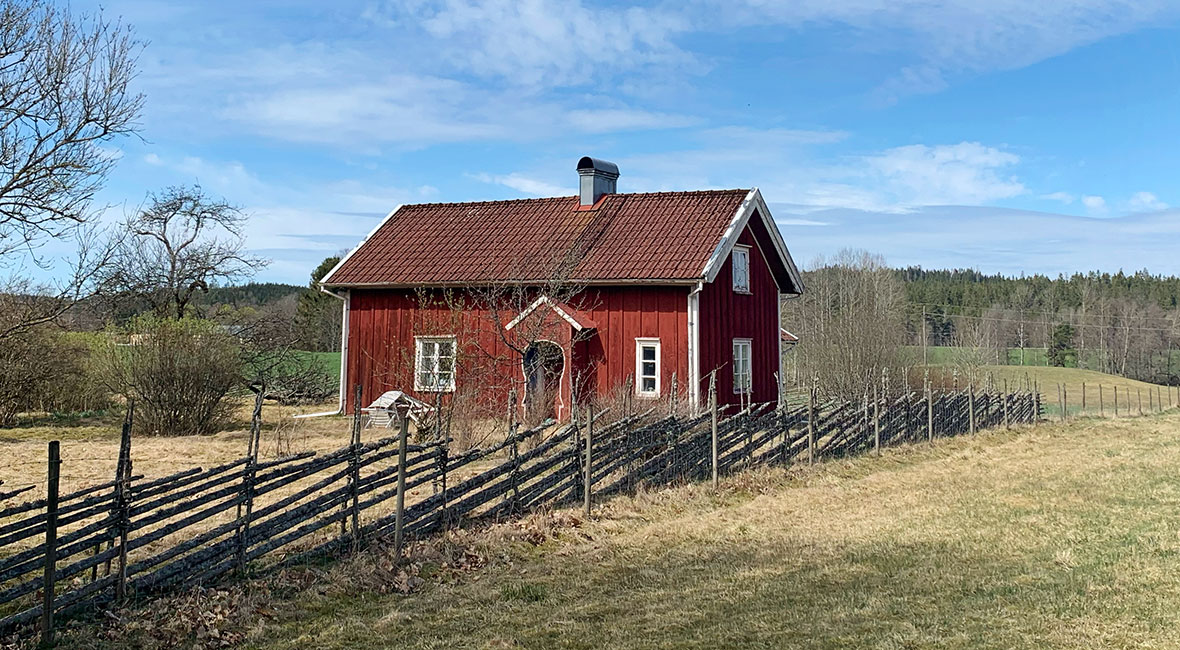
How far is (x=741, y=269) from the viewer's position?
71.5 feet

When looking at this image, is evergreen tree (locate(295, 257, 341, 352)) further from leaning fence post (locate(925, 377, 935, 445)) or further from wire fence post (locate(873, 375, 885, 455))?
wire fence post (locate(873, 375, 885, 455))

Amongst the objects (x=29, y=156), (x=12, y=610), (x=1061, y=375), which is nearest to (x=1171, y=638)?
(x=12, y=610)

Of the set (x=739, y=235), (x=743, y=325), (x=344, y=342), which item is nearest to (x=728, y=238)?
(x=739, y=235)

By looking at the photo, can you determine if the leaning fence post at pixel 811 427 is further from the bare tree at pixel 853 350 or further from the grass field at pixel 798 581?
the bare tree at pixel 853 350

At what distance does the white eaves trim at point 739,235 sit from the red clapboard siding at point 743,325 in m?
0.44

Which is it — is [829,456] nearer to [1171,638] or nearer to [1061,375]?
[1171,638]

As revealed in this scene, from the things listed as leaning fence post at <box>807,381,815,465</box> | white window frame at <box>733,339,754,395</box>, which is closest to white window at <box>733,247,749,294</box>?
white window frame at <box>733,339,754,395</box>

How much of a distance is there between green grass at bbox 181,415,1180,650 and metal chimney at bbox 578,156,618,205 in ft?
35.4

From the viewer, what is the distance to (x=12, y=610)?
686 centimetres

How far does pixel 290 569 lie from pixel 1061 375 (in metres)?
70.2

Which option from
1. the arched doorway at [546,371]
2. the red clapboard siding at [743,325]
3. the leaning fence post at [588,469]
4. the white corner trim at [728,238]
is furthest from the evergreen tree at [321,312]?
the leaning fence post at [588,469]

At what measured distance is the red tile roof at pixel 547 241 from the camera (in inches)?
789

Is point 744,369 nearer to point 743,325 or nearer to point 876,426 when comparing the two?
point 743,325

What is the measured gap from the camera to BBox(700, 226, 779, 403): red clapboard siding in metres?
20.1
